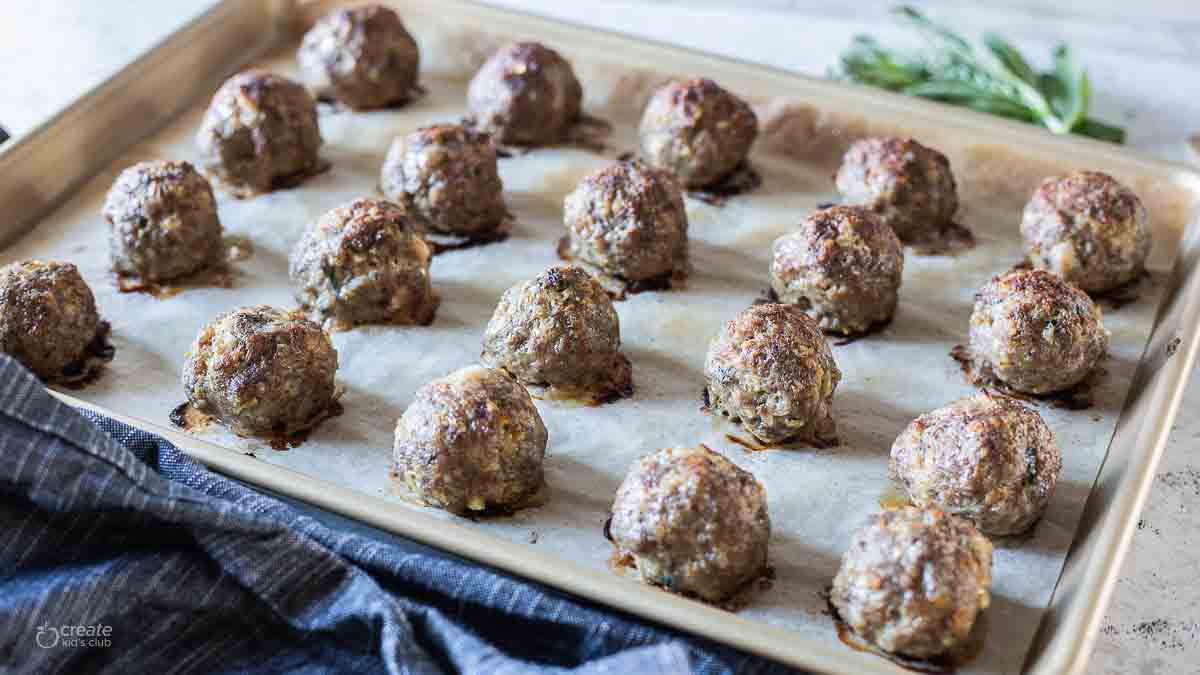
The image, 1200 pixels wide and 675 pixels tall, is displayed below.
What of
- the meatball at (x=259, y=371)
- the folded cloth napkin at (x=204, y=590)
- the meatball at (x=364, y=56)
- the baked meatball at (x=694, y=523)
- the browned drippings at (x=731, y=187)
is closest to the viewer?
the folded cloth napkin at (x=204, y=590)

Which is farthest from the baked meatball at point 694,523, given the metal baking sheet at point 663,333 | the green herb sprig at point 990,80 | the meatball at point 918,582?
the green herb sprig at point 990,80

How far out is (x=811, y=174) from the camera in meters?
4.93

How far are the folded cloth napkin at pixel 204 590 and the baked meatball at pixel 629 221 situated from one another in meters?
1.39

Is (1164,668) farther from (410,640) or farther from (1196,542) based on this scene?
(410,640)

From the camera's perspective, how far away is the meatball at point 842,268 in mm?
4078

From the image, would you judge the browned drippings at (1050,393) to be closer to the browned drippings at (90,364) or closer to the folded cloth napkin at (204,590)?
the folded cloth napkin at (204,590)

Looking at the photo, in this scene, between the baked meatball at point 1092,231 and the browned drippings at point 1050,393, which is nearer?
the browned drippings at point 1050,393

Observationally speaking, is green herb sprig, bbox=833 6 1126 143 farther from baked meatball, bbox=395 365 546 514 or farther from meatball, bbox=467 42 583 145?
baked meatball, bbox=395 365 546 514

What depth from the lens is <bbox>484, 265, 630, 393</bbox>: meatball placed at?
12.6 feet

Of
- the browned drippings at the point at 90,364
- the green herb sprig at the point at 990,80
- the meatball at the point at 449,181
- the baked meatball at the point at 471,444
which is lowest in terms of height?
the browned drippings at the point at 90,364

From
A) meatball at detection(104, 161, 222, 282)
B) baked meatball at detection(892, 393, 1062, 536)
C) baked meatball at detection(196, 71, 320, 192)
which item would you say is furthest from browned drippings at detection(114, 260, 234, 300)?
baked meatball at detection(892, 393, 1062, 536)

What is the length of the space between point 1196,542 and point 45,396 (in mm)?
3126

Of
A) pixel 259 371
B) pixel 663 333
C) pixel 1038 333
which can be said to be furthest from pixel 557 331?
pixel 1038 333

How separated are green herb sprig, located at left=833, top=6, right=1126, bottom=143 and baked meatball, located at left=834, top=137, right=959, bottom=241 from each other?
32.8 inches
